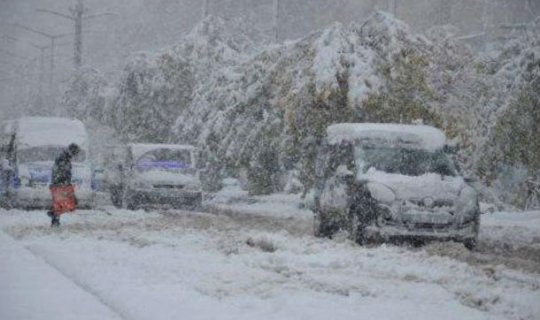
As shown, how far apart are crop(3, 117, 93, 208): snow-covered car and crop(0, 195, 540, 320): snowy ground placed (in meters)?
5.60

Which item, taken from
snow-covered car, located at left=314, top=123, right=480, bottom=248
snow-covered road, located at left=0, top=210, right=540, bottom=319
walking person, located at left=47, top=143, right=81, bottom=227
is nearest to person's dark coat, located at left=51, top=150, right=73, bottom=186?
walking person, located at left=47, top=143, right=81, bottom=227

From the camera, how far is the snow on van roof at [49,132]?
73.4 feet

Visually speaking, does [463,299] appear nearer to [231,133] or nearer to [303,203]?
[303,203]

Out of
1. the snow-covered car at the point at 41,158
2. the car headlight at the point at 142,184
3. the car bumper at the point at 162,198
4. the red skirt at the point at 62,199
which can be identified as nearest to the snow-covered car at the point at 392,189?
the red skirt at the point at 62,199

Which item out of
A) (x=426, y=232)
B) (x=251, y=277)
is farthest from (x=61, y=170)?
(x=251, y=277)

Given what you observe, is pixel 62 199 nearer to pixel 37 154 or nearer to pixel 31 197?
pixel 31 197

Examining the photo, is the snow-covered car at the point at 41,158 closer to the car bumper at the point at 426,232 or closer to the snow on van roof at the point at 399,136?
the snow on van roof at the point at 399,136

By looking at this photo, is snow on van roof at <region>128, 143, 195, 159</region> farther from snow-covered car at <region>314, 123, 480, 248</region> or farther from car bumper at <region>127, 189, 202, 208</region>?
snow-covered car at <region>314, 123, 480, 248</region>

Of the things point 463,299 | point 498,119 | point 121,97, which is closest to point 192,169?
point 498,119

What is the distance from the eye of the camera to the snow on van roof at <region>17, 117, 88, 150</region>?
22.4 metres

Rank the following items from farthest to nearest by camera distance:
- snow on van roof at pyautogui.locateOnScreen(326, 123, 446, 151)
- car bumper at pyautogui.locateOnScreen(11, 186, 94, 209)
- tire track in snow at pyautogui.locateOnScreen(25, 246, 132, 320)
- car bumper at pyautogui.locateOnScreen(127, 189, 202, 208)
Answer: car bumper at pyautogui.locateOnScreen(127, 189, 202, 208) < car bumper at pyautogui.locateOnScreen(11, 186, 94, 209) < snow on van roof at pyautogui.locateOnScreen(326, 123, 446, 151) < tire track in snow at pyautogui.locateOnScreen(25, 246, 132, 320)

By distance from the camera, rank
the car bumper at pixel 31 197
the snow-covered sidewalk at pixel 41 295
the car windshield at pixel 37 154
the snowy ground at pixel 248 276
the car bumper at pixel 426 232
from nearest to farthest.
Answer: the snow-covered sidewalk at pixel 41 295 < the snowy ground at pixel 248 276 < the car bumper at pixel 426 232 < the car bumper at pixel 31 197 < the car windshield at pixel 37 154

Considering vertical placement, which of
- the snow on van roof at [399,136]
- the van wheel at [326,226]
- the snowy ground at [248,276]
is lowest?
the snowy ground at [248,276]

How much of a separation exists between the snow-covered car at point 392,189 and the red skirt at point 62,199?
469cm
